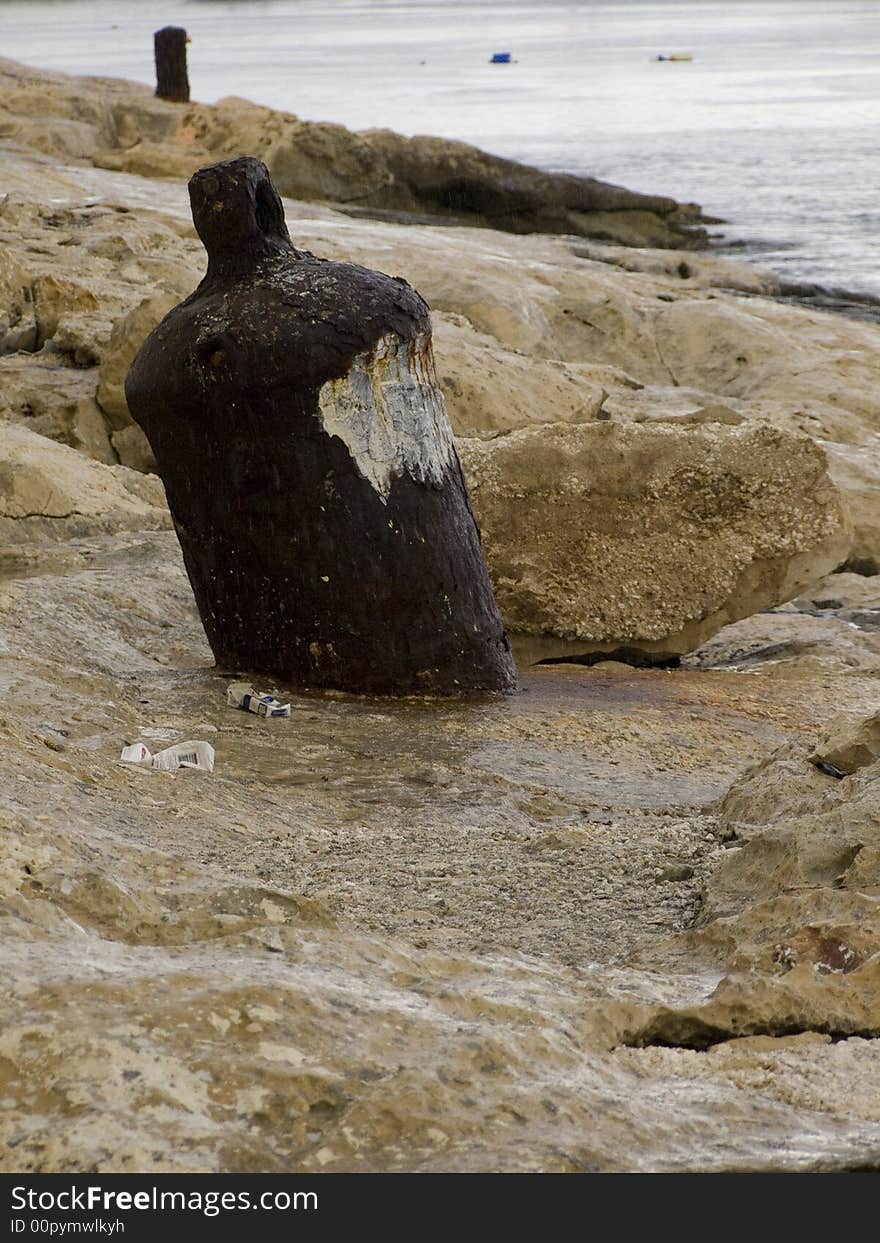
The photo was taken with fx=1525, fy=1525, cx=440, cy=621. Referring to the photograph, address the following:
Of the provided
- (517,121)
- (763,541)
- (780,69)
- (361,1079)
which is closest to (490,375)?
(763,541)

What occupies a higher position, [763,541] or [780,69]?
[780,69]

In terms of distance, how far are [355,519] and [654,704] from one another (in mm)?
1136

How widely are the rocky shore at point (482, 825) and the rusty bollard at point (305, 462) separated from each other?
0.22 metres

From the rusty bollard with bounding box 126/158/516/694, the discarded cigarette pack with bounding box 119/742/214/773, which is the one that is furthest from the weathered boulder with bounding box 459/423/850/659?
the discarded cigarette pack with bounding box 119/742/214/773

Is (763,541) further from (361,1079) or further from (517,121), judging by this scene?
(517,121)

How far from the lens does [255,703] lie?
4102 mm

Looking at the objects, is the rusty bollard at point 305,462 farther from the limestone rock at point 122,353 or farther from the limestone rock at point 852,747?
the limestone rock at point 122,353

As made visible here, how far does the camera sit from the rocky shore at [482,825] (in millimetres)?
1695

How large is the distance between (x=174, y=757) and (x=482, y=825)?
72cm

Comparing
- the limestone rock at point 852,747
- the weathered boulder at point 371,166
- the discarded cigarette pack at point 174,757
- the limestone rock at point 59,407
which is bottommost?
the discarded cigarette pack at point 174,757

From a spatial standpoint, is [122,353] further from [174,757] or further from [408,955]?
[408,955]

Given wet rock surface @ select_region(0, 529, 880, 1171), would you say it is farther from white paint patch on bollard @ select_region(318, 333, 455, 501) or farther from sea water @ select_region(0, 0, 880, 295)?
sea water @ select_region(0, 0, 880, 295)

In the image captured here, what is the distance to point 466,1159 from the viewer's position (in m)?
1.60

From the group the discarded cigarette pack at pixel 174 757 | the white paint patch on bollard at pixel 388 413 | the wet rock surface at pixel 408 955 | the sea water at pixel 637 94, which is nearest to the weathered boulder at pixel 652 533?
the white paint patch on bollard at pixel 388 413
